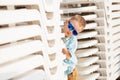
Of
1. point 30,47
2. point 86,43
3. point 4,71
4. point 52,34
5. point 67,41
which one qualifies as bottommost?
point 4,71

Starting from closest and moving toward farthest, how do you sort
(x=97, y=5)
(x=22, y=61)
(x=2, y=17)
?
(x=2, y=17) → (x=22, y=61) → (x=97, y=5)

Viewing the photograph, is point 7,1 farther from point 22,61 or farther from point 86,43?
point 86,43

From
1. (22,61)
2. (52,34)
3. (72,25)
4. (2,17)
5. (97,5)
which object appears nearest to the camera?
(2,17)

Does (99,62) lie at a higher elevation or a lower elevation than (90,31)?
lower

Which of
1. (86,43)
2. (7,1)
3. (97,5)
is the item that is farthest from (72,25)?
(7,1)

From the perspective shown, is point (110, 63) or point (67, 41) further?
point (110, 63)

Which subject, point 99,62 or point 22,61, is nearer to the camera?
point 22,61

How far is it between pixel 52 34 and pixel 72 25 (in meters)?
0.55

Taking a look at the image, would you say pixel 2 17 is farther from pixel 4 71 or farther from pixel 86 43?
pixel 86 43

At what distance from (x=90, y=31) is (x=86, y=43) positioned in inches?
8.1

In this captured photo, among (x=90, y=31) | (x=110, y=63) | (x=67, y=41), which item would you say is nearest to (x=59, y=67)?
(x=67, y=41)

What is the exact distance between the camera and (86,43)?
2.51m

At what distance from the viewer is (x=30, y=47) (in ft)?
4.23

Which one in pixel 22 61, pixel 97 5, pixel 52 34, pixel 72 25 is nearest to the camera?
pixel 22 61
